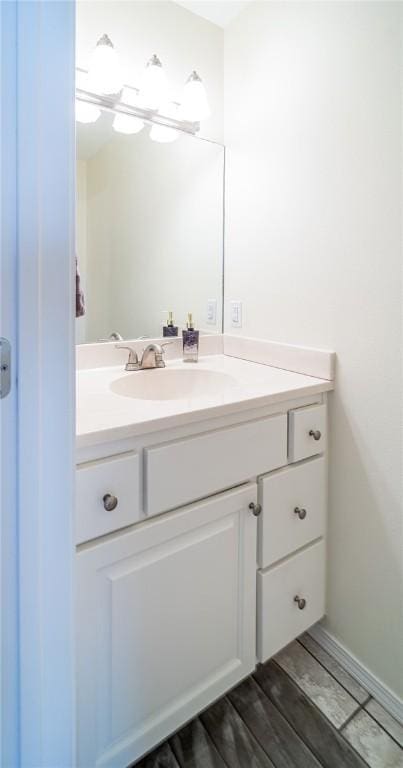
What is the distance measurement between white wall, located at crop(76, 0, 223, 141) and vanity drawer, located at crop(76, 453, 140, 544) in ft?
4.06

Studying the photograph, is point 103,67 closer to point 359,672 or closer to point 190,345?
point 190,345

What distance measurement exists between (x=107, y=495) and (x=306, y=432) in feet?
2.08

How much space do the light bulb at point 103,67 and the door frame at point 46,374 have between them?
0.89m

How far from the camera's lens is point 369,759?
103 centimetres

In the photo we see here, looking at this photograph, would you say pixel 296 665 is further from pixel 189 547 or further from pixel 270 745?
pixel 189 547

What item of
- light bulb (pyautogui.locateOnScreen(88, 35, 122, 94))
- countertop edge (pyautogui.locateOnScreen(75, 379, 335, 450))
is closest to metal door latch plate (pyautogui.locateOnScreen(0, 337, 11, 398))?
countertop edge (pyautogui.locateOnScreen(75, 379, 335, 450))

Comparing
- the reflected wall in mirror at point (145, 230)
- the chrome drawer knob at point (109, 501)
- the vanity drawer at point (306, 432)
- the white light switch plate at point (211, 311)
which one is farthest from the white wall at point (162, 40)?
the chrome drawer knob at point (109, 501)

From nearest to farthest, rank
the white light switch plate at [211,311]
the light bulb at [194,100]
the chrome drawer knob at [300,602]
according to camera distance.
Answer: the chrome drawer knob at [300,602]
the light bulb at [194,100]
the white light switch plate at [211,311]

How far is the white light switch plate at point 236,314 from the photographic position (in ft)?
5.40

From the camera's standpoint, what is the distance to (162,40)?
1479 millimetres

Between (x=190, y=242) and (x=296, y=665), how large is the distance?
59.5 inches

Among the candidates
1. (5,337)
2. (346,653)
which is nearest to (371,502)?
(346,653)

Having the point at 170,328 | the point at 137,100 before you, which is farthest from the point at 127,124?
the point at 170,328

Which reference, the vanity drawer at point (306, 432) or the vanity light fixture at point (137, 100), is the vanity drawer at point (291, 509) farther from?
the vanity light fixture at point (137, 100)
